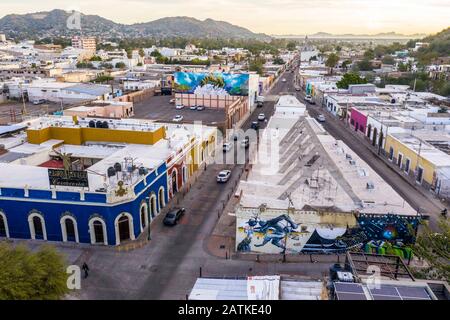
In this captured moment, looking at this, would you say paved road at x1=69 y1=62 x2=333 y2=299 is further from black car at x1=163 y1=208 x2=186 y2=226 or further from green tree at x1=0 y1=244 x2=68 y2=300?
green tree at x1=0 y1=244 x2=68 y2=300

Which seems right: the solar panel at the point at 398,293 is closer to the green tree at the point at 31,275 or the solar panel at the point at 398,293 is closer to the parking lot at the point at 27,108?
the green tree at the point at 31,275

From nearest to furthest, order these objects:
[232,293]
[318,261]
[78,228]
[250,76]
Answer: [232,293] < [318,261] < [78,228] < [250,76]

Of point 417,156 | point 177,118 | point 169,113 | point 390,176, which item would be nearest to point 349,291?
point 417,156

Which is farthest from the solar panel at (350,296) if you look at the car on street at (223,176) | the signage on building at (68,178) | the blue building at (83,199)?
the car on street at (223,176)

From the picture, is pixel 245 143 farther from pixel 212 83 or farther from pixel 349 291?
pixel 349 291

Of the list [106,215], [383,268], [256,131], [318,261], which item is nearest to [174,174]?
[106,215]
